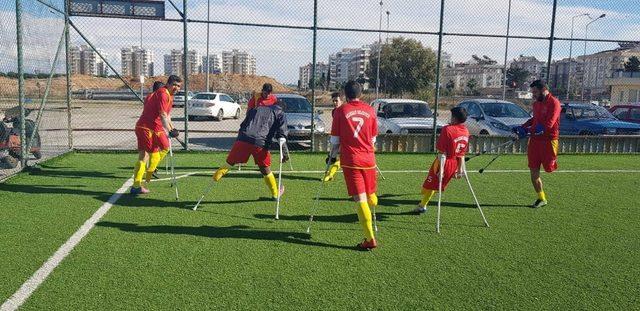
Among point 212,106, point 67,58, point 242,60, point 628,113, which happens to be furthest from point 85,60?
point 628,113

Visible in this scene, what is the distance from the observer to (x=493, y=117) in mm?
15039

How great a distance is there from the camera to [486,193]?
8641mm

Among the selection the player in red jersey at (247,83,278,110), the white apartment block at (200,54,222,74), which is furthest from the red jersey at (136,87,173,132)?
the white apartment block at (200,54,222,74)

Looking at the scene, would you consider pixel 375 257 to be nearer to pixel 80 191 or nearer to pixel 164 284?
pixel 164 284

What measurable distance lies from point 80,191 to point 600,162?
11.9 m

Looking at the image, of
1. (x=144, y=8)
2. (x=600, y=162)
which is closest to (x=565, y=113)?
(x=600, y=162)

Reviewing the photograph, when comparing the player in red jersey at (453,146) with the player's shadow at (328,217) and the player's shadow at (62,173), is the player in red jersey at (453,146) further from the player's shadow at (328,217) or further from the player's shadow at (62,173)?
the player's shadow at (62,173)

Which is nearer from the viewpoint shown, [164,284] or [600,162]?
[164,284]

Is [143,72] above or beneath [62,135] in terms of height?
above

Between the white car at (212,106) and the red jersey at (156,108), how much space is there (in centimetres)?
1852

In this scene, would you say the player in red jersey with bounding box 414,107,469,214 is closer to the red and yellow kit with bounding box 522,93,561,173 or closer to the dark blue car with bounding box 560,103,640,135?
the red and yellow kit with bounding box 522,93,561,173

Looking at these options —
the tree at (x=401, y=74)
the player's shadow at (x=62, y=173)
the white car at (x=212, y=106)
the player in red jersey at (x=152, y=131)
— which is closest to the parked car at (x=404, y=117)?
the tree at (x=401, y=74)

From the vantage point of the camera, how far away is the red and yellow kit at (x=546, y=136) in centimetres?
741

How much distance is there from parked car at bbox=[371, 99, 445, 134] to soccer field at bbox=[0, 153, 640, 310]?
4.64 m
